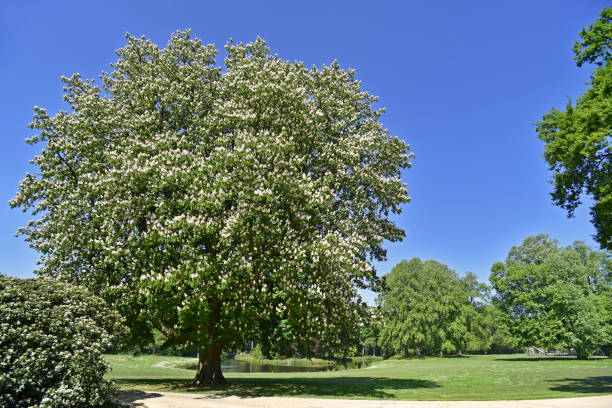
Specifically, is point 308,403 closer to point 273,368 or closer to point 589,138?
point 589,138

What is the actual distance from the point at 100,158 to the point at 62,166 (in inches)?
121

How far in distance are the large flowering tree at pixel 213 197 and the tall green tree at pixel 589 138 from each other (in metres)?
9.08

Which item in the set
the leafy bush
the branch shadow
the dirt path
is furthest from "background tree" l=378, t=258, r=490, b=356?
the leafy bush

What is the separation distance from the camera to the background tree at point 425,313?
64250 millimetres

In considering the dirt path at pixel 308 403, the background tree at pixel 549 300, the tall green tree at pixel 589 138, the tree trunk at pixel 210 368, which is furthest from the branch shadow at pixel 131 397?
the background tree at pixel 549 300

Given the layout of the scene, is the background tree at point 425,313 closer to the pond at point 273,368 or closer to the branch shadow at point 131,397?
the pond at point 273,368

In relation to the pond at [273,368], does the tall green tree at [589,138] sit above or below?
above

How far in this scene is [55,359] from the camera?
10945mm

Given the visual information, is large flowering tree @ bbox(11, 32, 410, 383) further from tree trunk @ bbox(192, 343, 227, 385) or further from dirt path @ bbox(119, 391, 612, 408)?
dirt path @ bbox(119, 391, 612, 408)

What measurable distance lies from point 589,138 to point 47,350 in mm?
23909

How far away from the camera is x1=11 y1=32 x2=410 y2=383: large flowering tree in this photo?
1744 centimetres

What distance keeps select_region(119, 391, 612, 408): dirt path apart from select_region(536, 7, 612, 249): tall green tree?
34.9ft

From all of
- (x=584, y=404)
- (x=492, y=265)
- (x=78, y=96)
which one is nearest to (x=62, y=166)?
(x=78, y=96)

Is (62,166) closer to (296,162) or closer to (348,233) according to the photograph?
(296,162)
